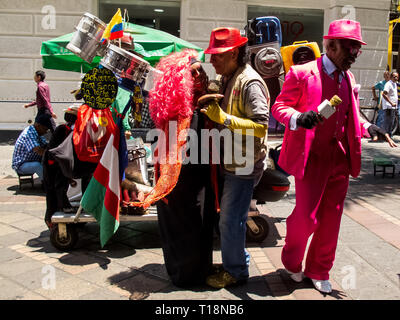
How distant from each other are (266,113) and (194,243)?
1.11 meters

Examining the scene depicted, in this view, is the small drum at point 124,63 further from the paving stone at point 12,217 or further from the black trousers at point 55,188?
the paving stone at point 12,217

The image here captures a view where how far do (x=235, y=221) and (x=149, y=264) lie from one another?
3.43ft

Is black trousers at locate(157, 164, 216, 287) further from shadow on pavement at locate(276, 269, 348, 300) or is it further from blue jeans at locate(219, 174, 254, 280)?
shadow on pavement at locate(276, 269, 348, 300)

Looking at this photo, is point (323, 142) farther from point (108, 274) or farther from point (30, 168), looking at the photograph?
point (30, 168)

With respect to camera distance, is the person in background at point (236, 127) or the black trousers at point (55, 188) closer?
the person in background at point (236, 127)

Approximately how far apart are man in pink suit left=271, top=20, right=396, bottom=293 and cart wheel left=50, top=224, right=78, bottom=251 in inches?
81.5

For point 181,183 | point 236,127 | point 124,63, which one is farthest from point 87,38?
point 236,127

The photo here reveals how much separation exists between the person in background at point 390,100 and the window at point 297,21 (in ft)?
10.7

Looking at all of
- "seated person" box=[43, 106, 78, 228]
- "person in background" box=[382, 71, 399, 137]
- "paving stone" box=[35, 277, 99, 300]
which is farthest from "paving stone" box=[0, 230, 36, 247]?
"person in background" box=[382, 71, 399, 137]

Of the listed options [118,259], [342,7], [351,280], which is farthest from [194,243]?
[342,7]

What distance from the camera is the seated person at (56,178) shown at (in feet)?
14.1

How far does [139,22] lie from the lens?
1420 cm

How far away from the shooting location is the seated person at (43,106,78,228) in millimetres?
4301

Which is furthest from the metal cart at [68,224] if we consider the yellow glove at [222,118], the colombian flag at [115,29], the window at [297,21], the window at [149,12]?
the window at [297,21]
